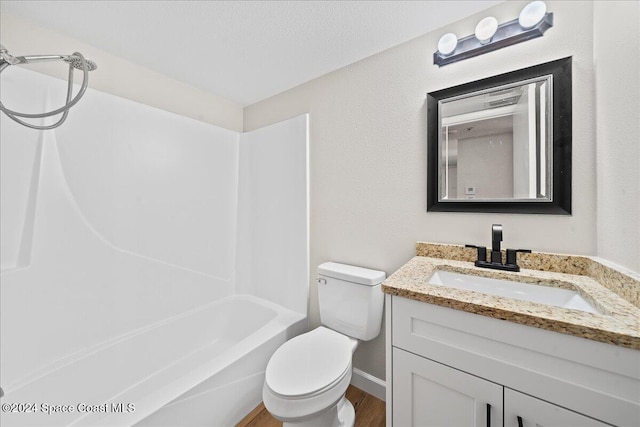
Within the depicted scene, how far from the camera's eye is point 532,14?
3.61 feet

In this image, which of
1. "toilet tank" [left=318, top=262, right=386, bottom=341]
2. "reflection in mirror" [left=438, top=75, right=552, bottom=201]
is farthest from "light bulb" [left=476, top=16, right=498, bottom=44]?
"toilet tank" [left=318, top=262, right=386, bottom=341]

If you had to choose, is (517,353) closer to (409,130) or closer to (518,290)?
(518,290)

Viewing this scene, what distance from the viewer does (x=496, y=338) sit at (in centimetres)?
80

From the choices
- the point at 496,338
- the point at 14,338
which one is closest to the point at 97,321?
the point at 14,338

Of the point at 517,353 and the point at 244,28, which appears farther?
the point at 244,28

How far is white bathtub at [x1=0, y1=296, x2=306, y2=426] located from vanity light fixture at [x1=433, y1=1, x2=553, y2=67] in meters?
1.93

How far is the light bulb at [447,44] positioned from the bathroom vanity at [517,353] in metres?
1.14

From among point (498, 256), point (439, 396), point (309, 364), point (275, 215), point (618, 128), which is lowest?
point (309, 364)

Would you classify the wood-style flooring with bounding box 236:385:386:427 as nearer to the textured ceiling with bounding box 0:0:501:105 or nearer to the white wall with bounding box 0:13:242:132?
the white wall with bounding box 0:13:242:132

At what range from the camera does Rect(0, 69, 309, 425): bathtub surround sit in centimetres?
131

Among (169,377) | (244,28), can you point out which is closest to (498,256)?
(244,28)

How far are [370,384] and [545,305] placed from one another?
4.31 feet

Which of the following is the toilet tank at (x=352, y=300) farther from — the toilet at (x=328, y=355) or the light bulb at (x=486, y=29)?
the light bulb at (x=486, y=29)

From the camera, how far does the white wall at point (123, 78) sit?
4.52ft
